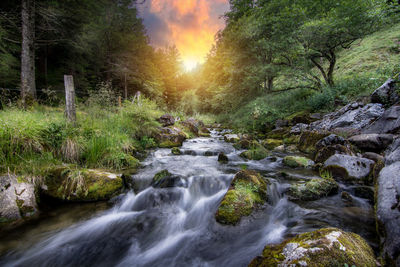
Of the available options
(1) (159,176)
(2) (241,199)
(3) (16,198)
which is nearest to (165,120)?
(1) (159,176)

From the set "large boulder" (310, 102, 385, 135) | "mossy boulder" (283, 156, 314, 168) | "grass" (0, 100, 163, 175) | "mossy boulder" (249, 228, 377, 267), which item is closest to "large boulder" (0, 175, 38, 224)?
"grass" (0, 100, 163, 175)

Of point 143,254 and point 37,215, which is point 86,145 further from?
point 143,254

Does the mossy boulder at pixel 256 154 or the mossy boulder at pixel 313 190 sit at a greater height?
the mossy boulder at pixel 256 154

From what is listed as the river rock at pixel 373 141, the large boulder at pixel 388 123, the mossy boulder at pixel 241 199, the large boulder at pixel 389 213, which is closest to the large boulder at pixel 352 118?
the large boulder at pixel 388 123

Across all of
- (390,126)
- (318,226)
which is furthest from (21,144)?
(390,126)

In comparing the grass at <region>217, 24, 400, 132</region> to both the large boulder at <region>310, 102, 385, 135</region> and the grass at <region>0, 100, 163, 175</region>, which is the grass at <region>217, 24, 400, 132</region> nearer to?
the large boulder at <region>310, 102, 385, 135</region>

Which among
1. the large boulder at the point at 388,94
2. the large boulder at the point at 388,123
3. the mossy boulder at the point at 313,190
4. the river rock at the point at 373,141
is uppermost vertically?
the large boulder at the point at 388,94

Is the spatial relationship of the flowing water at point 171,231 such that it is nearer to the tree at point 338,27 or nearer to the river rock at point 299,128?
the river rock at point 299,128

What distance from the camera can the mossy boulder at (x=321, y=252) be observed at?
149 centimetres

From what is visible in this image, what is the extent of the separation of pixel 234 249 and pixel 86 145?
419 cm

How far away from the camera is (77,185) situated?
343 centimetres

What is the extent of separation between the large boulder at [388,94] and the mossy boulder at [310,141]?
2.14m

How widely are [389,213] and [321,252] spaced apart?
1049 mm

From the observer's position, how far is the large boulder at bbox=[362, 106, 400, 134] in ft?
15.8
